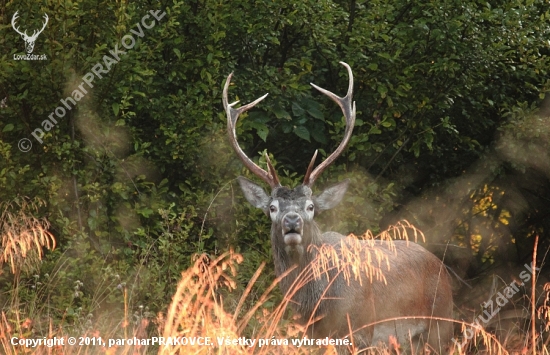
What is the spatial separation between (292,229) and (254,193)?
85cm

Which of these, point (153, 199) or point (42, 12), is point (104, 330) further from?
point (42, 12)

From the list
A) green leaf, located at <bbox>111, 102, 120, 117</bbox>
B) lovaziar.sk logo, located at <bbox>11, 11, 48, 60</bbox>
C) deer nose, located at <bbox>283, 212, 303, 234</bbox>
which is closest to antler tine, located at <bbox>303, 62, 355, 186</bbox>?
deer nose, located at <bbox>283, 212, 303, 234</bbox>

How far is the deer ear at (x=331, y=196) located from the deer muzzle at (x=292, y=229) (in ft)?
2.14

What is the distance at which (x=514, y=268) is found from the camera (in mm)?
9594

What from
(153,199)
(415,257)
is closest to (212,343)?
(415,257)

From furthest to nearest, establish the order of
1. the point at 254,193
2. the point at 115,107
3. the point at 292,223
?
the point at 115,107, the point at 254,193, the point at 292,223

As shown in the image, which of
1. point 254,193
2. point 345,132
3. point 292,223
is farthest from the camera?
point 345,132

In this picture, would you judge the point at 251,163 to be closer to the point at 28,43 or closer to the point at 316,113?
the point at 316,113

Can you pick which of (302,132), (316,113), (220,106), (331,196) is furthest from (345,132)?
(220,106)

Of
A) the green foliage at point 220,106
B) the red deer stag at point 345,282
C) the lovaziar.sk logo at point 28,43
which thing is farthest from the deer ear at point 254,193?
the lovaziar.sk logo at point 28,43

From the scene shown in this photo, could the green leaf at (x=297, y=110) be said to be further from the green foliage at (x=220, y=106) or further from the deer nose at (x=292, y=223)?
the deer nose at (x=292, y=223)

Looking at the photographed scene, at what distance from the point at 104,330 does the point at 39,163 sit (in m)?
2.24

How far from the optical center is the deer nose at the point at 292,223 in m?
6.50

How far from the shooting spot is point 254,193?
727 centimetres
